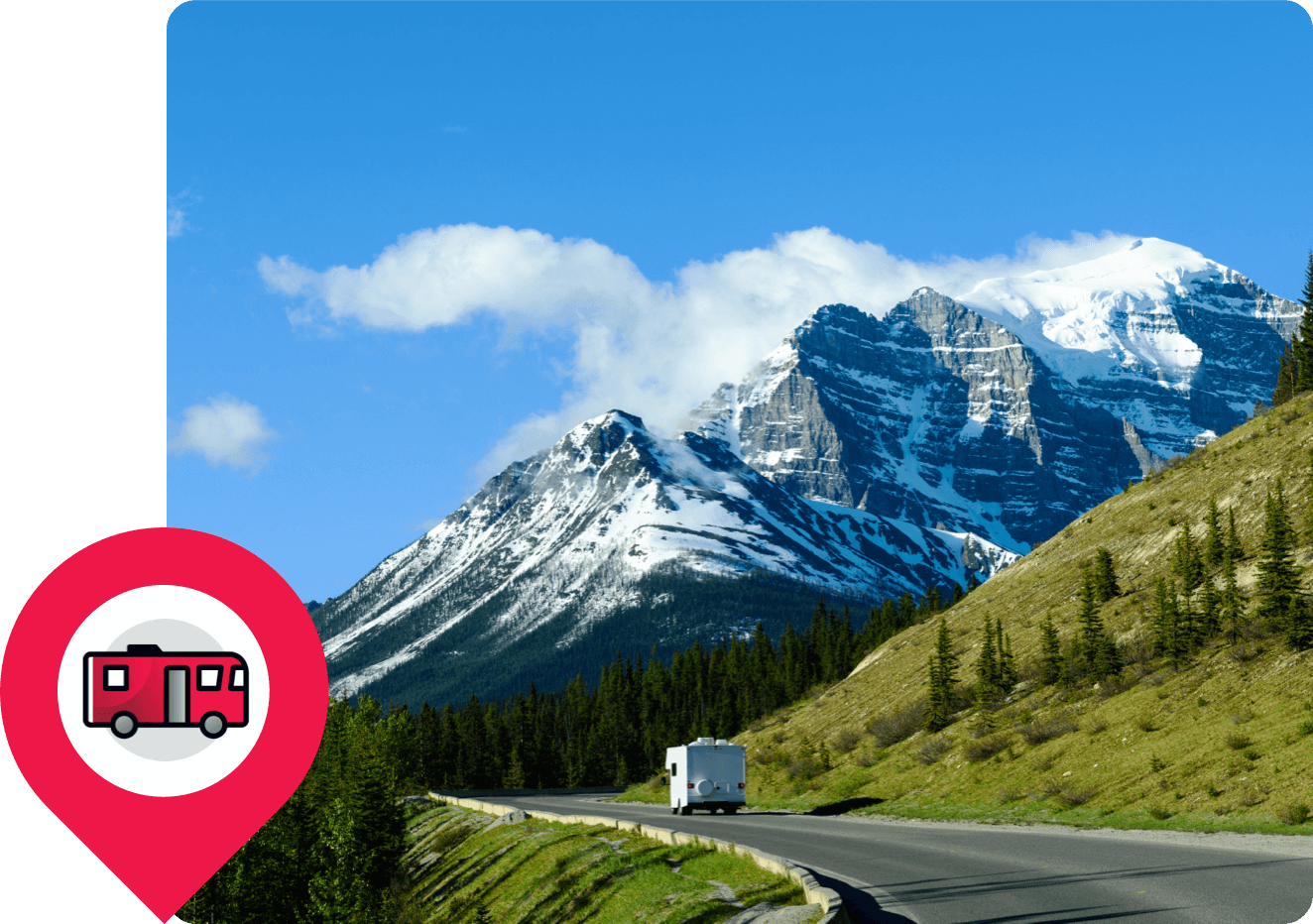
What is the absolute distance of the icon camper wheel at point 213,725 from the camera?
7.24 m

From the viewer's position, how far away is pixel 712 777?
47125 millimetres

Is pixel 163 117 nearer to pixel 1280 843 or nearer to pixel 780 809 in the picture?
pixel 1280 843

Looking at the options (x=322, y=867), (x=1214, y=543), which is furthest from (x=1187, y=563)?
(x=322, y=867)

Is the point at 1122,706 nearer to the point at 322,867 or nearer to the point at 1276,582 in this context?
the point at 1276,582

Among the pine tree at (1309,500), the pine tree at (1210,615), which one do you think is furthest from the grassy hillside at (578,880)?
the pine tree at (1309,500)

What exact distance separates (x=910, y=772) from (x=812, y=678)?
8918 centimetres

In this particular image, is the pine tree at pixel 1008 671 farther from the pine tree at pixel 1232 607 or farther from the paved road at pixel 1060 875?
the paved road at pixel 1060 875

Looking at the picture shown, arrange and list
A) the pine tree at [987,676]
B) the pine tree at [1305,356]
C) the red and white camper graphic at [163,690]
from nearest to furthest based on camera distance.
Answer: the red and white camper graphic at [163,690] < the pine tree at [987,676] < the pine tree at [1305,356]

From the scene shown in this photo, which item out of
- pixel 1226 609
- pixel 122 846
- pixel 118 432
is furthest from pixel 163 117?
pixel 1226 609

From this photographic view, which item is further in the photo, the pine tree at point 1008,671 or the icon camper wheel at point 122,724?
the pine tree at point 1008,671

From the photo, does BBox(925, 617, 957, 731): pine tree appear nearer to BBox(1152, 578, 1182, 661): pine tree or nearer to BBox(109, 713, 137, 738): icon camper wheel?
BBox(1152, 578, 1182, 661): pine tree

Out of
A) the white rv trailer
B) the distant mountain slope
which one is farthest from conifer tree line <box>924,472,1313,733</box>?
the white rv trailer

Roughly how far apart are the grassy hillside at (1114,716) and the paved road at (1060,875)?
154 inches

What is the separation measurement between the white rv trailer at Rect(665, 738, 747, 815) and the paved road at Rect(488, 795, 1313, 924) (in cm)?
1733
